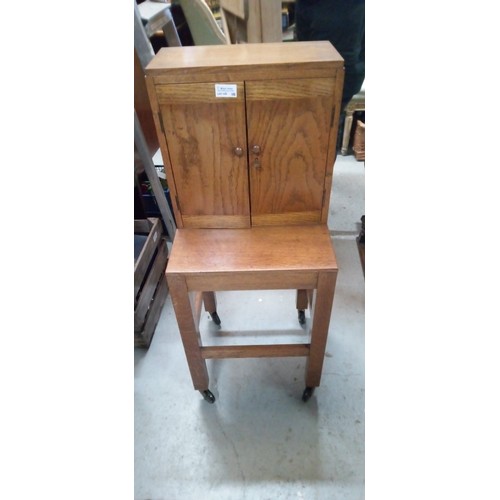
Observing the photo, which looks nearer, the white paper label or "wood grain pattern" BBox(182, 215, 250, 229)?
the white paper label

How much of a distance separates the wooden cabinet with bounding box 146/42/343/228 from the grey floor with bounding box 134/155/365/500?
0.73 meters

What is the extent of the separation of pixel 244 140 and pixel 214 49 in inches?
10.6

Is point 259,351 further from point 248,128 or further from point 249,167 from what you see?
point 248,128

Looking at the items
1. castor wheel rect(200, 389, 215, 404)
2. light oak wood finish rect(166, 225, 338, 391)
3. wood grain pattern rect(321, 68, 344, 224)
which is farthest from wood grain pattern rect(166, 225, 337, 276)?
castor wheel rect(200, 389, 215, 404)

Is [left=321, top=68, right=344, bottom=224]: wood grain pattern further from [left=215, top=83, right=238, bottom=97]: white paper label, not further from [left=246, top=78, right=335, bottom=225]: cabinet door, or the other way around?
[left=215, top=83, right=238, bottom=97]: white paper label

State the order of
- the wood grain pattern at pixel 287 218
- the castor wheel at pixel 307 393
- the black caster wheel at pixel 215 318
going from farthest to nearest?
the black caster wheel at pixel 215 318
the castor wheel at pixel 307 393
the wood grain pattern at pixel 287 218

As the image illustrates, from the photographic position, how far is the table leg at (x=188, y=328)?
3.17 ft

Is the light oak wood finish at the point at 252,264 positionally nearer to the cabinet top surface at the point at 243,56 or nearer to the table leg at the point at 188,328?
the table leg at the point at 188,328

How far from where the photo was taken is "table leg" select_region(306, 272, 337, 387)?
0.96 m

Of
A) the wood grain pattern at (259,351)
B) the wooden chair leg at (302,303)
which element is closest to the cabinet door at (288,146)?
the wood grain pattern at (259,351)

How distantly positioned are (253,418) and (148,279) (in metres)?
0.78

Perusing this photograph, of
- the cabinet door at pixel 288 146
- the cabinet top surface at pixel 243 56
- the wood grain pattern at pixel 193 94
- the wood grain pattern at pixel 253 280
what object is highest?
the cabinet top surface at pixel 243 56

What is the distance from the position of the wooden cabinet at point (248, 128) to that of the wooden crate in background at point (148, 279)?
1.86 feet

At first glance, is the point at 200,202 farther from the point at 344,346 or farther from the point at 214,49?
the point at 344,346
